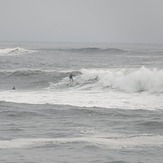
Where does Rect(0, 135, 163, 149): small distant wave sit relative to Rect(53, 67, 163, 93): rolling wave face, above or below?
below

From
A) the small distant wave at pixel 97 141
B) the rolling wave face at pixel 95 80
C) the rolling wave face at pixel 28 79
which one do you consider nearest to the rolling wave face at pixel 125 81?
the rolling wave face at pixel 95 80

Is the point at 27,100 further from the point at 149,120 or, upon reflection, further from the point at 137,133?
the point at 137,133

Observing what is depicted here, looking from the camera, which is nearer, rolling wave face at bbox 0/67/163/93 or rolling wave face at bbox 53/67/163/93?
rolling wave face at bbox 53/67/163/93

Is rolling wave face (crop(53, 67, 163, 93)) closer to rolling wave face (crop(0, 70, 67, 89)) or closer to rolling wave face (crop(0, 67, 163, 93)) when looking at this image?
rolling wave face (crop(0, 67, 163, 93))

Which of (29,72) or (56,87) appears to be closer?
(56,87)

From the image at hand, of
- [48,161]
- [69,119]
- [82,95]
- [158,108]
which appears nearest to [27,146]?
[48,161]

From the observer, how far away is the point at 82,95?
24422 mm

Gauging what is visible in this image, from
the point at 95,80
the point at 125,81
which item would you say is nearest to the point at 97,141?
the point at 125,81

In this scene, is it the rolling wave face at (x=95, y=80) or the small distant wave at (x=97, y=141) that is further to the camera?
the rolling wave face at (x=95, y=80)

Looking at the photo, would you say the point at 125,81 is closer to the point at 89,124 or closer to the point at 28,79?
the point at 28,79

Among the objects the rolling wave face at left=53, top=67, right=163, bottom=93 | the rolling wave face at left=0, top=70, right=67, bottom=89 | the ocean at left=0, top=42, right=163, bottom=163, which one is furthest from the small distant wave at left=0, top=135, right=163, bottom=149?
the rolling wave face at left=0, top=70, right=67, bottom=89

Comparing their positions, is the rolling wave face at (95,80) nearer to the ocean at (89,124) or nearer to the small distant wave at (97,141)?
the ocean at (89,124)

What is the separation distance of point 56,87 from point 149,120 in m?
15.1

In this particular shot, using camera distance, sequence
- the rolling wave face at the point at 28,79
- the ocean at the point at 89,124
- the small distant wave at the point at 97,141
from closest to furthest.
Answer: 1. the ocean at the point at 89,124
2. the small distant wave at the point at 97,141
3. the rolling wave face at the point at 28,79
